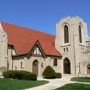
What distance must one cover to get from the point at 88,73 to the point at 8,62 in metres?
16.4

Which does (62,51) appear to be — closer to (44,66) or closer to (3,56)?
(44,66)

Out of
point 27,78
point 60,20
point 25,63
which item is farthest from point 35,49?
point 60,20

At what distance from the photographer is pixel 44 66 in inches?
1328

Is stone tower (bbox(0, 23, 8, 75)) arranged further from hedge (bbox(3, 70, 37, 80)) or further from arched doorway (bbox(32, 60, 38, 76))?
hedge (bbox(3, 70, 37, 80))

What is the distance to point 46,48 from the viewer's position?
121 ft

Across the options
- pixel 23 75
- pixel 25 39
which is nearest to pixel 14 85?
pixel 23 75

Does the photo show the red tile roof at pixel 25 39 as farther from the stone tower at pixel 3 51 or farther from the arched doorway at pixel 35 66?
the arched doorway at pixel 35 66

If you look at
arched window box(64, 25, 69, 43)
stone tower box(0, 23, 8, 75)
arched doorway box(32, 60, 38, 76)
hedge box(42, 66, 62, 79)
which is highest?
arched window box(64, 25, 69, 43)

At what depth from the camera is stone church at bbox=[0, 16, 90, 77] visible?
31781mm

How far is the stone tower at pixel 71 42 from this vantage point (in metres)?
36.8

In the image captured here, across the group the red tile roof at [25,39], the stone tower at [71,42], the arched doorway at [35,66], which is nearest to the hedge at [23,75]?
the red tile roof at [25,39]

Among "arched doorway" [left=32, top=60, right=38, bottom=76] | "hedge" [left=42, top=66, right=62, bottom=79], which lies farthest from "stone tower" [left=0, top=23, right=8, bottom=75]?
"hedge" [left=42, top=66, right=62, bottom=79]

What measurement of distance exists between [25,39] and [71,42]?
963cm

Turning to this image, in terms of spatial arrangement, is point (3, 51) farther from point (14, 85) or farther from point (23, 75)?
point (14, 85)
